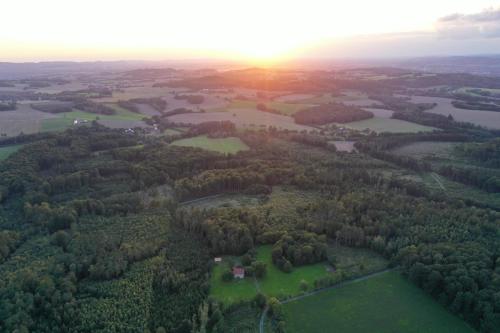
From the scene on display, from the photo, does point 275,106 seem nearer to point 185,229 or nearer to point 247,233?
point 185,229

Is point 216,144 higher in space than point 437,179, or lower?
higher

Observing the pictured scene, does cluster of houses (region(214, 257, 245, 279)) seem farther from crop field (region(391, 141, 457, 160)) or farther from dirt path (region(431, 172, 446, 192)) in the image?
crop field (region(391, 141, 457, 160))

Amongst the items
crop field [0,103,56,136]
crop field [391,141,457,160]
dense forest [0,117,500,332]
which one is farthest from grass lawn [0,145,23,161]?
crop field [391,141,457,160]

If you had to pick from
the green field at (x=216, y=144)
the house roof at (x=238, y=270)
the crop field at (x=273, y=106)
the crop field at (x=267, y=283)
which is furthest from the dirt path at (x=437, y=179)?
the crop field at (x=273, y=106)

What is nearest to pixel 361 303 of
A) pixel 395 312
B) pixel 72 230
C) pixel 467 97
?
pixel 395 312

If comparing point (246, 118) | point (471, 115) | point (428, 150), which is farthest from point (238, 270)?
point (471, 115)

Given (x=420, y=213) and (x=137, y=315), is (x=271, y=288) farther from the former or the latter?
(x=420, y=213)
